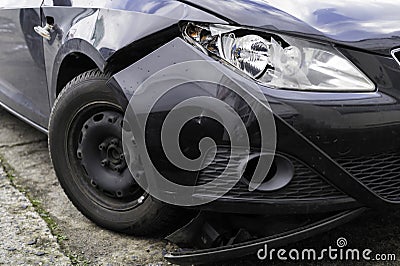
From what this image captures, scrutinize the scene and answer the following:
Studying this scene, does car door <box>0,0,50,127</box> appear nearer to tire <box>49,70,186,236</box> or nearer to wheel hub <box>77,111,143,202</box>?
tire <box>49,70,186,236</box>

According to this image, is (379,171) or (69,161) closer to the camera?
(379,171)

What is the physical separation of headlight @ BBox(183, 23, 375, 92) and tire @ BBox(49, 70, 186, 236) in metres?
0.66

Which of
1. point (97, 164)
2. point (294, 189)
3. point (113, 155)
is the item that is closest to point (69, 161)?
point (97, 164)

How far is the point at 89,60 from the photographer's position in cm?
284

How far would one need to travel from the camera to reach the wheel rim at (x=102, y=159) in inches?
108

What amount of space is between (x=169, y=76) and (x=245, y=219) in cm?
64

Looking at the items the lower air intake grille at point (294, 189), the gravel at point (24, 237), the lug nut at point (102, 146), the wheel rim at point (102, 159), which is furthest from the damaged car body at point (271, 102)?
the gravel at point (24, 237)

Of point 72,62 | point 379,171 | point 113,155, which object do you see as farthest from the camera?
point 72,62

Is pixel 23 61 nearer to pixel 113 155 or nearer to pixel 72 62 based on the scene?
pixel 72 62

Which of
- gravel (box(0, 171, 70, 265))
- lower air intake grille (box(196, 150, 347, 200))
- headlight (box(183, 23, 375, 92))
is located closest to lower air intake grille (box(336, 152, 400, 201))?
lower air intake grille (box(196, 150, 347, 200))

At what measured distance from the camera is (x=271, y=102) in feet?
6.98

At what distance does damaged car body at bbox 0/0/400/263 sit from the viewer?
2148 millimetres

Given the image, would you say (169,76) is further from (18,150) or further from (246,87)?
(18,150)

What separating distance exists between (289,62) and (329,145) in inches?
13.1
